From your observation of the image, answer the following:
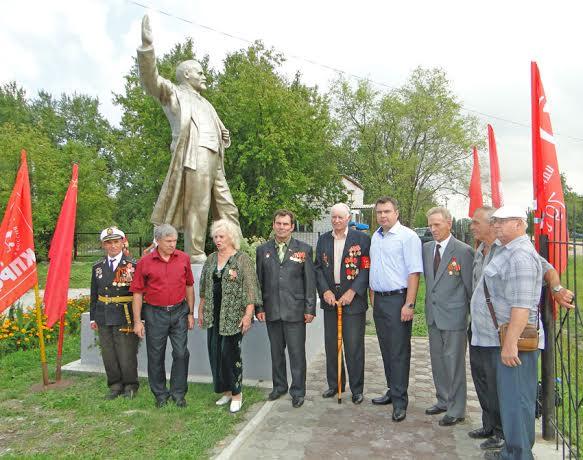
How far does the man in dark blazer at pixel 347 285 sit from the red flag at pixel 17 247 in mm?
3206

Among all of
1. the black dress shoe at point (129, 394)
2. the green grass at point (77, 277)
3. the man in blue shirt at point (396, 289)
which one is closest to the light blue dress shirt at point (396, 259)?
the man in blue shirt at point (396, 289)

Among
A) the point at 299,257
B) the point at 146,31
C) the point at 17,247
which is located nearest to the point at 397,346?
the point at 299,257

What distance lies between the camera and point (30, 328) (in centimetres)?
693

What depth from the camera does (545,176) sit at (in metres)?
3.56

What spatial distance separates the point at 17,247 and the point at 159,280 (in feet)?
6.56

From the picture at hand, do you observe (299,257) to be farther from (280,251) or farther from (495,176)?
(495,176)

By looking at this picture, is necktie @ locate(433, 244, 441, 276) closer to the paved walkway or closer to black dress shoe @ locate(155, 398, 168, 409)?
the paved walkway

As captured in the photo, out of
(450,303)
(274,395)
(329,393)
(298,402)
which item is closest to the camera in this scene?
(450,303)

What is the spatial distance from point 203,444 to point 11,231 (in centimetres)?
322

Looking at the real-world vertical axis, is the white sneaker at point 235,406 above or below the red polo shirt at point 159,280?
below

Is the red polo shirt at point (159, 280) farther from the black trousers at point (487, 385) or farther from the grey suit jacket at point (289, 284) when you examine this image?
the black trousers at point (487, 385)

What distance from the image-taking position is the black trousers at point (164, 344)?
13.8 feet

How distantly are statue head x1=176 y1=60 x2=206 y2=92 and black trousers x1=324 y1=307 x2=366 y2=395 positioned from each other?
3.23 metres

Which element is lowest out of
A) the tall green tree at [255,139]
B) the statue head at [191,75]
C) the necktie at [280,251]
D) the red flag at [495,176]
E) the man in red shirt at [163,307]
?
the man in red shirt at [163,307]
